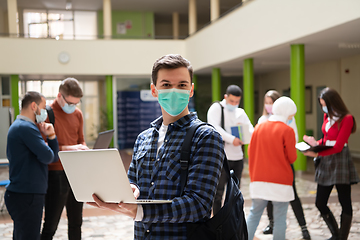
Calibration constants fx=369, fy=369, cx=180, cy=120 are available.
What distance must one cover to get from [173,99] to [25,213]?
1.97 m

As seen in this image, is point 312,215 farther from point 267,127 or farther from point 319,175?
point 267,127

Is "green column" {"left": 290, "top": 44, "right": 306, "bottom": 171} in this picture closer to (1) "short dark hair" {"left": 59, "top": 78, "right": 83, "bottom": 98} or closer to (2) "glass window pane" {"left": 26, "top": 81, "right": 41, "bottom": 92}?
(1) "short dark hair" {"left": 59, "top": 78, "right": 83, "bottom": 98}

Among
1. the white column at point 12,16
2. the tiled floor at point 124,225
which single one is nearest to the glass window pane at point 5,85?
the white column at point 12,16

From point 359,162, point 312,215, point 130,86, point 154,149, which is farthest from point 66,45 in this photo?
point 154,149

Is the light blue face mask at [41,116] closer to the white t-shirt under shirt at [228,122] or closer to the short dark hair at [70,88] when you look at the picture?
the short dark hair at [70,88]

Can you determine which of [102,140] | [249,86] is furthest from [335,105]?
[249,86]

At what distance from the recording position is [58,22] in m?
17.8

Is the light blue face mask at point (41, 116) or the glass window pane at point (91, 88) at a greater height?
the glass window pane at point (91, 88)

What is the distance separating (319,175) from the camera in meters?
4.03

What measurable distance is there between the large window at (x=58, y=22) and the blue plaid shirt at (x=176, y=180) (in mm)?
17214

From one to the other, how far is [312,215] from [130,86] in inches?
477

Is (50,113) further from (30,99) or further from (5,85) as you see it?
(5,85)

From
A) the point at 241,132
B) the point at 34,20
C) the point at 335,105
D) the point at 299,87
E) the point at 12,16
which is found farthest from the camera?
the point at 34,20

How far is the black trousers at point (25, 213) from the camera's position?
2994 millimetres
